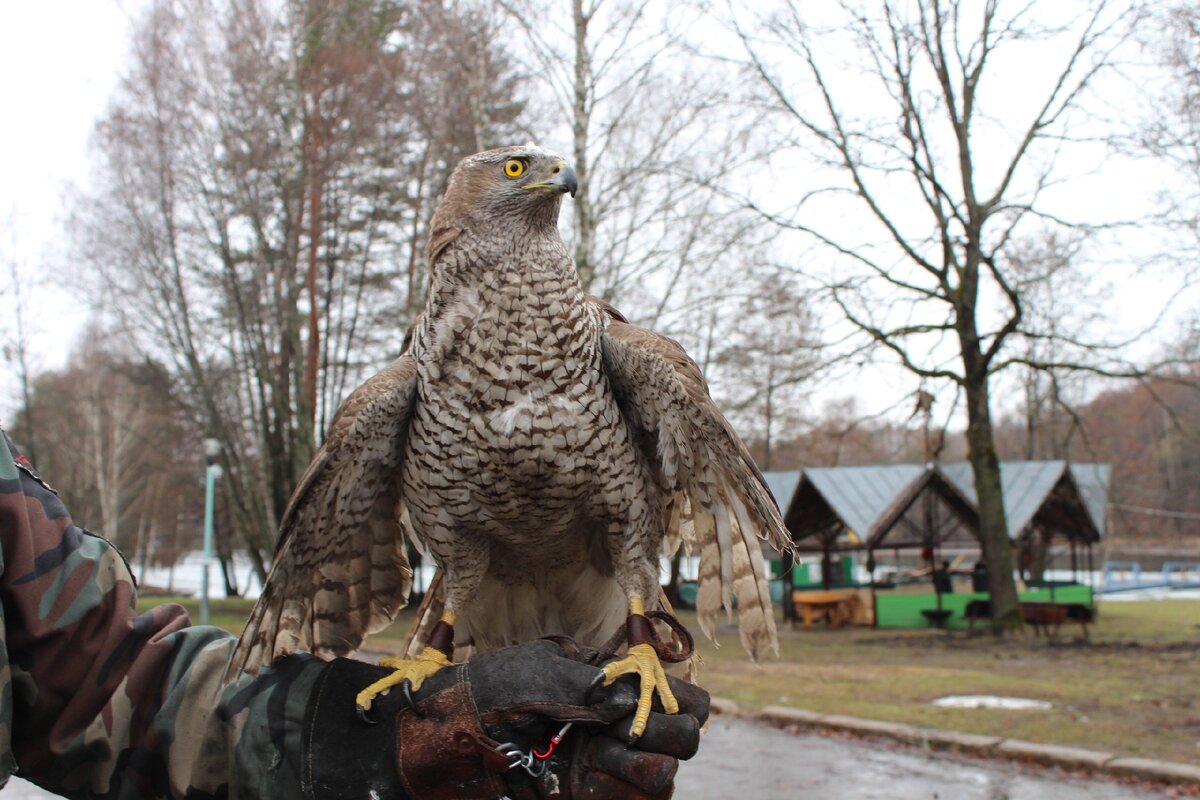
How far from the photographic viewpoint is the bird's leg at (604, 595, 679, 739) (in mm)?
2270

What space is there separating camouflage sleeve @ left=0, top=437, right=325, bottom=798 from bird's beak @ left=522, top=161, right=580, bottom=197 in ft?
4.83

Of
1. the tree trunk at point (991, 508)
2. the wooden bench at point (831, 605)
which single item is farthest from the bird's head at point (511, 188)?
the wooden bench at point (831, 605)

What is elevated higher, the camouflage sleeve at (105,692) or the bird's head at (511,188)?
the bird's head at (511,188)

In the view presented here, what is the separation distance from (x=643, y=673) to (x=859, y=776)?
17.3 ft

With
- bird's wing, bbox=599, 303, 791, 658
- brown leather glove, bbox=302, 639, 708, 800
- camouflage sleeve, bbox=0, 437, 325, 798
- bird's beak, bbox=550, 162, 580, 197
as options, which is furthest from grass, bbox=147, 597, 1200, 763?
camouflage sleeve, bbox=0, 437, 325, 798

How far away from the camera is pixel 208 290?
2116 cm

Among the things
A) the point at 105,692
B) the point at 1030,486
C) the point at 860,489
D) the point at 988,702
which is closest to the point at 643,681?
the point at 105,692

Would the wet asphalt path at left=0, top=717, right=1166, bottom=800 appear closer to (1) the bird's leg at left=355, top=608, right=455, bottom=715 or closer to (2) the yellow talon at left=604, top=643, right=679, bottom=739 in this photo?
(1) the bird's leg at left=355, top=608, right=455, bottom=715

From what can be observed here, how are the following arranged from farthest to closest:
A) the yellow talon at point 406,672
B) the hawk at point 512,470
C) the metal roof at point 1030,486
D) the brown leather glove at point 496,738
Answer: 1. the metal roof at point 1030,486
2. the hawk at point 512,470
3. the yellow talon at point 406,672
4. the brown leather glove at point 496,738

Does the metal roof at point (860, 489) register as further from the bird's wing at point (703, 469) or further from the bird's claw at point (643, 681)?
the bird's claw at point (643, 681)

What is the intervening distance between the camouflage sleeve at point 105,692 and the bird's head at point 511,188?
1.30 meters

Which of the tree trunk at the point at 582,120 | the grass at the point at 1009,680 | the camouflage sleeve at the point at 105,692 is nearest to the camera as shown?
the camouflage sleeve at the point at 105,692

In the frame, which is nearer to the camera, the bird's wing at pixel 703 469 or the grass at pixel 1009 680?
the bird's wing at pixel 703 469

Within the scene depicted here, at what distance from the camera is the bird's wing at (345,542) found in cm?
264
